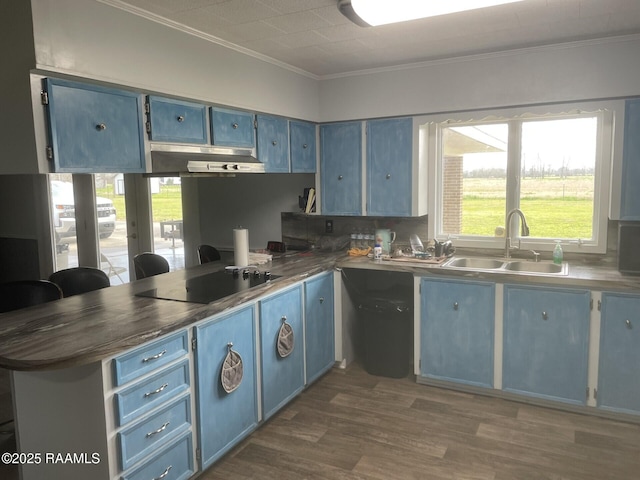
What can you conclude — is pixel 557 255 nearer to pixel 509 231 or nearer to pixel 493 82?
pixel 509 231

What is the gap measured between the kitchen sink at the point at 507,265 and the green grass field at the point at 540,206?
0.32m

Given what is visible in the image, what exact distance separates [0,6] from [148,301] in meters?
1.56

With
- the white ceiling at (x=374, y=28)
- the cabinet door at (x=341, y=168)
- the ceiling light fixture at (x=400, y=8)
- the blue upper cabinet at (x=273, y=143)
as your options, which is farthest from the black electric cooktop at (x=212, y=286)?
the ceiling light fixture at (x=400, y=8)

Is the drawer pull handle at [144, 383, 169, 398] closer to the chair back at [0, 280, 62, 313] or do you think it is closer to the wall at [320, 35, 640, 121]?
the chair back at [0, 280, 62, 313]

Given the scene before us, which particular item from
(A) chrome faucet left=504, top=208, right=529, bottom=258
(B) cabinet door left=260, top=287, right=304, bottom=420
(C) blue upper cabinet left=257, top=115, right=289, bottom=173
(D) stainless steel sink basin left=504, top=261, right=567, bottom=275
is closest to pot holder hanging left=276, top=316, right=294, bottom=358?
(B) cabinet door left=260, top=287, right=304, bottom=420

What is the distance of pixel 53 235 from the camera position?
5.77 meters

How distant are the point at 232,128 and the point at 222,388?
1713mm

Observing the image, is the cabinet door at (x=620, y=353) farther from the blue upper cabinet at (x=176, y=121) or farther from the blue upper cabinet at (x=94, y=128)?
the blue upper cabinet at (x=94, y=128)

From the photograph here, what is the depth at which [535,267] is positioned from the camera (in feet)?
12.1

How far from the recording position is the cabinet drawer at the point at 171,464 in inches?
87.6

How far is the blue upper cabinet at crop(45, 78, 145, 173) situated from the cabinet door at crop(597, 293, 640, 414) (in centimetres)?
294

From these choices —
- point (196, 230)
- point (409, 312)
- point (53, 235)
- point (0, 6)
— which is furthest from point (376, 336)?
point (53, 235)

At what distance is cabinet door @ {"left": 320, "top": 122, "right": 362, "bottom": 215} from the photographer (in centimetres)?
423

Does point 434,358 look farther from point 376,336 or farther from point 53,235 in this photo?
point 53,235
